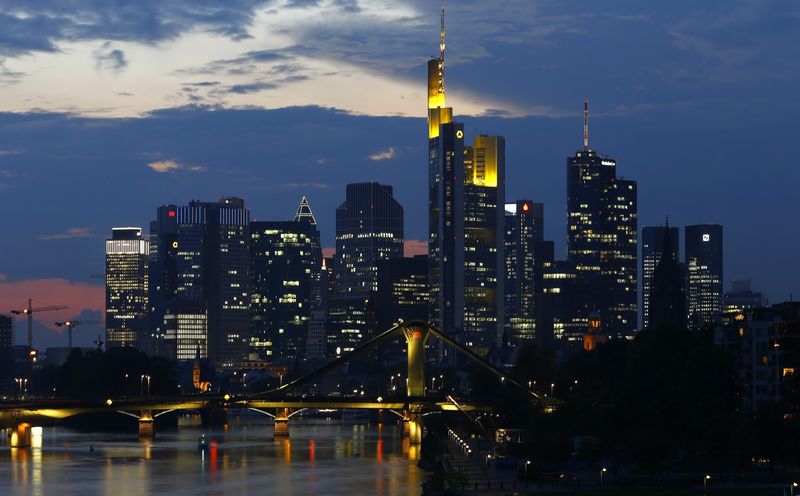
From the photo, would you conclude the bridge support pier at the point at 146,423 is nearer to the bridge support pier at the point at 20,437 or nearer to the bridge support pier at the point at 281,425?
the bridge support pier at the point at 281,425

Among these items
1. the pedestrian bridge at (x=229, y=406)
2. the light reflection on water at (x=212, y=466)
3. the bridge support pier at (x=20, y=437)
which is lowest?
the light reflection on water at (x=212, y=466)

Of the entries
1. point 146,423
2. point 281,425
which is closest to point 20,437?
point 146,423

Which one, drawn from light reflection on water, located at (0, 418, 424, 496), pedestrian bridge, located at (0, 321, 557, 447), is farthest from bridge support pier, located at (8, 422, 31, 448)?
light reflection on water, located at (0, 418, 424, 496)

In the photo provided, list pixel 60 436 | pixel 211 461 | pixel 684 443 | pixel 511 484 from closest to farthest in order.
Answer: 1. pixel 511 484
2. pixel 684 443
3. pixel 211 461
4. pixel 60 436

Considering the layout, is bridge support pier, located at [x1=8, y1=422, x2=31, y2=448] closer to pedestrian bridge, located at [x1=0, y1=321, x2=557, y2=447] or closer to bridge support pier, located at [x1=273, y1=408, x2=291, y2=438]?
pedestrian bridge, located at [x1=0, y1=321, x2=557, y2=447]

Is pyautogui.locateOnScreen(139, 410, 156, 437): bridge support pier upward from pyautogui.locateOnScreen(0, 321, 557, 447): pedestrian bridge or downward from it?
downward

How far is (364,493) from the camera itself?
112500 mm

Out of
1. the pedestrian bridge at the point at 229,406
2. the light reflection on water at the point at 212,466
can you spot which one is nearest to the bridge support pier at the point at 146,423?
the pedestrian bridge at the point at 229,406

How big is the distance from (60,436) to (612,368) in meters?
60.1

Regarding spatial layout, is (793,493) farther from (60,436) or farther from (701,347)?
(60,436)

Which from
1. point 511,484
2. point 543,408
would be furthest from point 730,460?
point 543,408

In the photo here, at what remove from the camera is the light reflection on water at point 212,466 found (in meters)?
116

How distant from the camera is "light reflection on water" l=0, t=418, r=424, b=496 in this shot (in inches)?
4572

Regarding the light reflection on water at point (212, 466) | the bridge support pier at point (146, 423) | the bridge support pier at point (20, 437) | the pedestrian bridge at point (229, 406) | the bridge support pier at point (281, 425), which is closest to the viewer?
the light reflection on water at point (212, 466)
